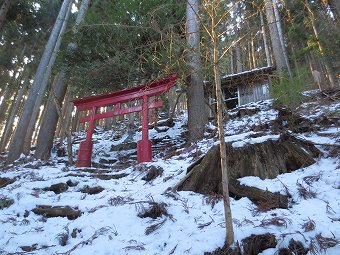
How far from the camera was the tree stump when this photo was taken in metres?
3.83

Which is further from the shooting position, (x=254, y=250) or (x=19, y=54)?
(x=19, y=54)

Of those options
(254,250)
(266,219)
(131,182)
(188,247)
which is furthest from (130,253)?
(131,182)

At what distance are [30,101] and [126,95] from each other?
4784 mm

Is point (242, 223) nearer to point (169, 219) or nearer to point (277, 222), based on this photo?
point (277, 222)

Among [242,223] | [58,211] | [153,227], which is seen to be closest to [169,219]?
[153,227]

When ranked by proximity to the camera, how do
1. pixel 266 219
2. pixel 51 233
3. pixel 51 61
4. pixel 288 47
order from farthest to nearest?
pixel 288 47
pixel 51 61
pixel 51 233
pixel 266 219

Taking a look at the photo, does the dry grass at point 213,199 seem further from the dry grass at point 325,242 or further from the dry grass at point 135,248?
the dry grass at point 325,242

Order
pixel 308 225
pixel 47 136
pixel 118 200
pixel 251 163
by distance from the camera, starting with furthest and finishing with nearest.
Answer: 1. pixel 47 136
2. pixel 118 200
3. pixel 251 163
4. pixel 308 225

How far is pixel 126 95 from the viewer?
27.7 feet

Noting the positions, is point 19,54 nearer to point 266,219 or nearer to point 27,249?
point 27,249

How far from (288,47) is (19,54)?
18738mm

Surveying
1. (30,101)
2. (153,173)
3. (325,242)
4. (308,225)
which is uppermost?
(30,101)

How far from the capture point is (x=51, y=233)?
3385 millimetres

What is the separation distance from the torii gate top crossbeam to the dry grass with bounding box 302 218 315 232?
5186 mm
